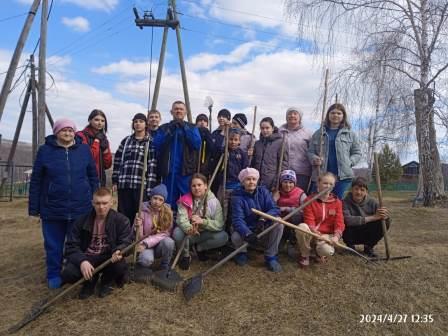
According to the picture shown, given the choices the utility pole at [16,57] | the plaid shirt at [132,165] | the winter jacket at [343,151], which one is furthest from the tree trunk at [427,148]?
the utility pole at [16,57]

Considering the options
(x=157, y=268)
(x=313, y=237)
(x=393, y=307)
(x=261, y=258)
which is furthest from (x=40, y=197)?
(x=393, y=307)

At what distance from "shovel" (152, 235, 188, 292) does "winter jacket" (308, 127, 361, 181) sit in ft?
6.70

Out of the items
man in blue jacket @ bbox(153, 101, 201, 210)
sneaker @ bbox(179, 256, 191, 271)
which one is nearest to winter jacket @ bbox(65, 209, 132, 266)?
sneaker @ bbox(179, 256, 191, 271)

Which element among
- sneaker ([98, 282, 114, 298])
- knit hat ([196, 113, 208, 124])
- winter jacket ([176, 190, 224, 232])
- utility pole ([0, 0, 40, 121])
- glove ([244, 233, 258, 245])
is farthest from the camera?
utility pole ([0, 0, 40, 121])

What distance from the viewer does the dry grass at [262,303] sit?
11.2 ft

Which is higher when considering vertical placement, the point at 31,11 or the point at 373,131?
the point at 31,11

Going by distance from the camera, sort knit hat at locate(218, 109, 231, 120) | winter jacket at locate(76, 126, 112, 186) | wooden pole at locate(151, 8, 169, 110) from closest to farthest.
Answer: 1. winter jacket at locate(76, 126, 112, 186)
2. knit hat at locate(218, 109, 231, 120)
3. wooden pole at locate(151, 8, 169, 110)

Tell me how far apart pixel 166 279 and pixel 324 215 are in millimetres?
1981

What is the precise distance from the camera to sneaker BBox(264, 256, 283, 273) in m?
4.43

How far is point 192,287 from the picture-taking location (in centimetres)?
393

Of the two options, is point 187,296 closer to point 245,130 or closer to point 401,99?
point 245,130

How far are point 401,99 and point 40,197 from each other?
10971 millimetres

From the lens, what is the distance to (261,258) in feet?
16.0

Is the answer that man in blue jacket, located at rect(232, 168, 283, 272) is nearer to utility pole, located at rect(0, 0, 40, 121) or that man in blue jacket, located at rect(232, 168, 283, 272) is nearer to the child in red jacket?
the child in red jacket
